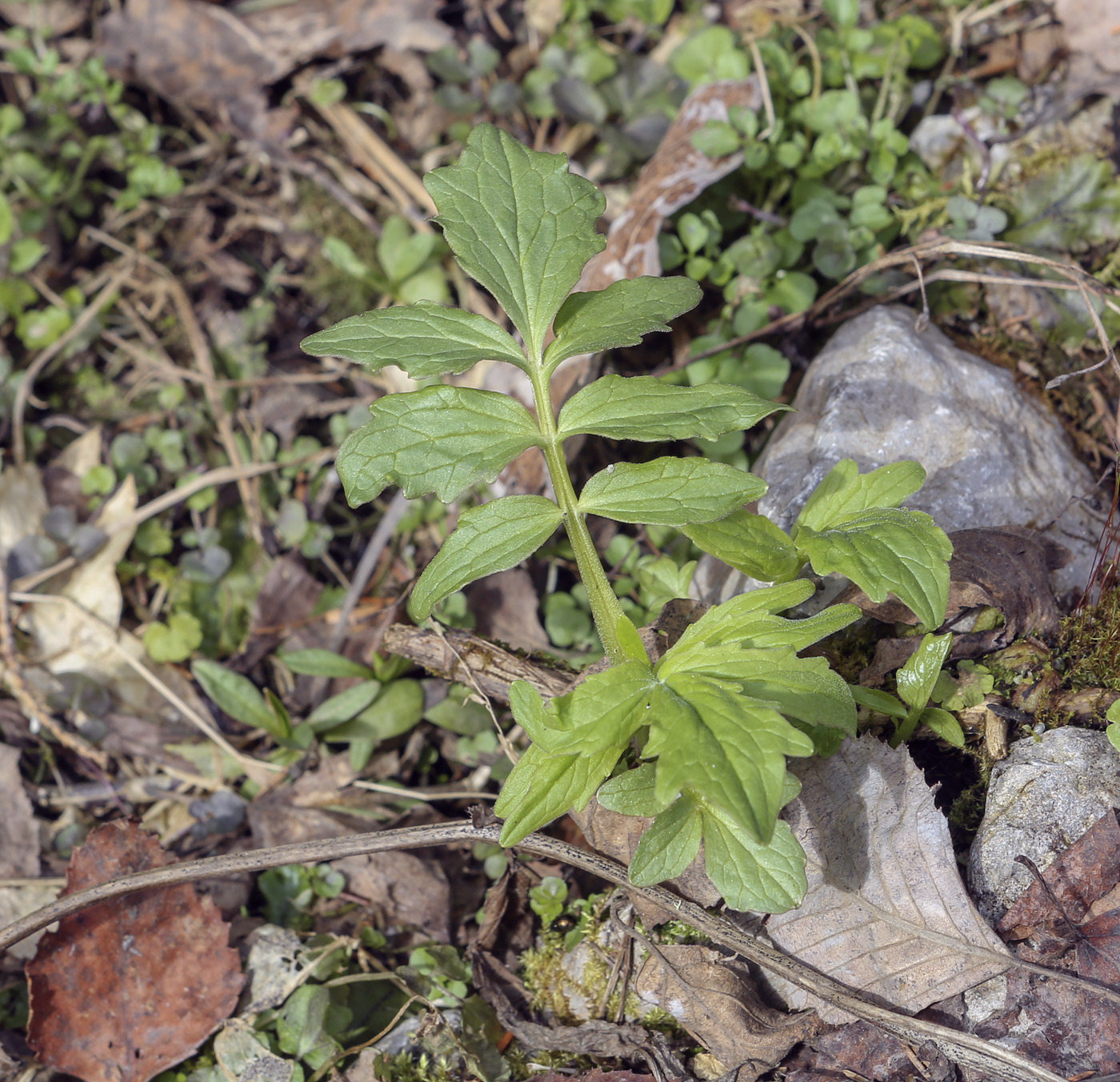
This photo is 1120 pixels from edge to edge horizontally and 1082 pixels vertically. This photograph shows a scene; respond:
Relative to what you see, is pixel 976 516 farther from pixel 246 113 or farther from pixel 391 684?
pixel 246 113

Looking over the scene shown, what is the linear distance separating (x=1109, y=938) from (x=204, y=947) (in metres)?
2.54

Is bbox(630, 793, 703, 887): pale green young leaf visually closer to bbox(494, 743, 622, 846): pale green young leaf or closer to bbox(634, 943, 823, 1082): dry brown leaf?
bbox(494, 743, 622, 846): pale green young leaf

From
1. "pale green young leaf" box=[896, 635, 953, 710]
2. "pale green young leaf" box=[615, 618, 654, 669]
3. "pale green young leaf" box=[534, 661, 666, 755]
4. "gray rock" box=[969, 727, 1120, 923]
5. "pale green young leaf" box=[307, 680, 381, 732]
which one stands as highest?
"pale green young leaf" box=[534, 661, 666, 755]

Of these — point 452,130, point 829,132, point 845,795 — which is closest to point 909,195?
point 829,132

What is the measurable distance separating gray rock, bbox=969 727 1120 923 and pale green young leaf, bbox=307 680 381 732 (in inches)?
80.9

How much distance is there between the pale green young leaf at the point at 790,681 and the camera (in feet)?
6.77

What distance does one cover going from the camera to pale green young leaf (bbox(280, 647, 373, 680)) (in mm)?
3480

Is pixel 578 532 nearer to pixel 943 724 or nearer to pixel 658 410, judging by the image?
pixel 658 410

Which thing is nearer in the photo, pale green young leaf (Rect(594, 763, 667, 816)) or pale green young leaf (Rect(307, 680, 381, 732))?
pale green young leaf (Rect(594, 763, 667, 816))

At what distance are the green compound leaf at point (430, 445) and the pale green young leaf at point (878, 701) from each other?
1079mm

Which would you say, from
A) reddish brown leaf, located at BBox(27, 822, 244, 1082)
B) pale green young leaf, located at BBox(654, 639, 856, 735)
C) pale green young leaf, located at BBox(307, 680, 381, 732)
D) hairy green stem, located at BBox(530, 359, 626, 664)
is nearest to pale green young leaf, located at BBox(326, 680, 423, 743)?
pale green young leaf, located at BBox(307, 680, 381, 732)

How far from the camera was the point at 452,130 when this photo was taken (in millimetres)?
4570

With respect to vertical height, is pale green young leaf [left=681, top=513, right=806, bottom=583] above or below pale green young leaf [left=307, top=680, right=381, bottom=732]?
above

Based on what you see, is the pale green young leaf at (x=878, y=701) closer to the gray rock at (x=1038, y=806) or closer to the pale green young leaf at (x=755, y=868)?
the gray rock at (x=1038, y=806)
